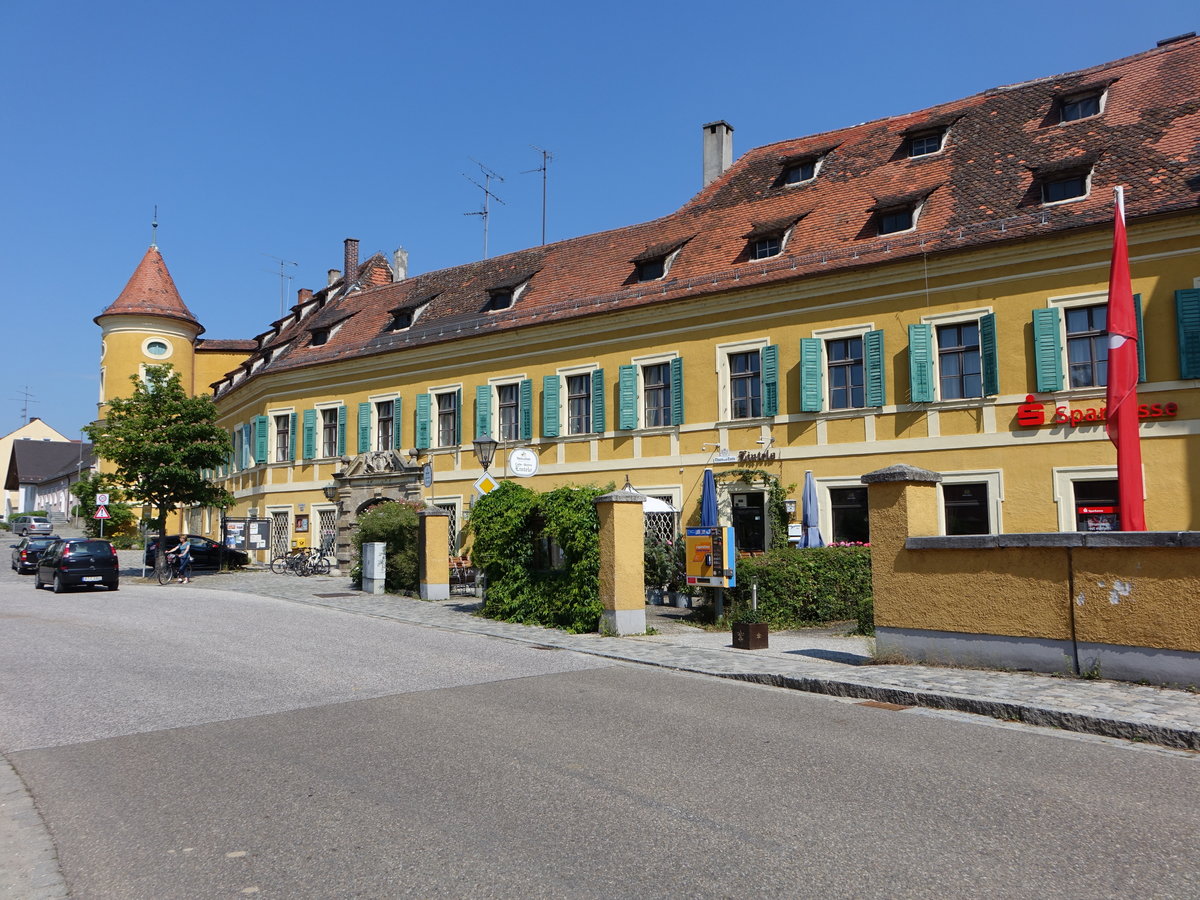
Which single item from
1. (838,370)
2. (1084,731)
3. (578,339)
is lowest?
(1084,731)

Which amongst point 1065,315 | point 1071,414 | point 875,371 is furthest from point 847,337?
point 1071,414

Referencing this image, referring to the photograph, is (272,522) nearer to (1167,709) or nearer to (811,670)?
(811,670)

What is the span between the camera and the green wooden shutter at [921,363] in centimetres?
2144

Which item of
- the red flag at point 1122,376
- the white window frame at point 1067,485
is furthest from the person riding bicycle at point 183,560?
the red flag at point 1122,376

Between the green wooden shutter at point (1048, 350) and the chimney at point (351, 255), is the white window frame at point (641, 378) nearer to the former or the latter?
the green wooden shutter at point (1048, 350)

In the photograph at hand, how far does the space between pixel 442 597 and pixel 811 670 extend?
12390mm

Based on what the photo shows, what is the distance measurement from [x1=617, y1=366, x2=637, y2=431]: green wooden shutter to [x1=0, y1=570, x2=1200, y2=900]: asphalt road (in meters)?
15.6

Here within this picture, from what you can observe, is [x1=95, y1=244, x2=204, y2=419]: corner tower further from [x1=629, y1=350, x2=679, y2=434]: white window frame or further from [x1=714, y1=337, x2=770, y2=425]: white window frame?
[x1=714, y1=337, x2=770, y2=425]: white window frame

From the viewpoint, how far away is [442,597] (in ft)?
72.5

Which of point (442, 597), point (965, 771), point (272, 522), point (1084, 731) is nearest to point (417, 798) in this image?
point (965, 771)

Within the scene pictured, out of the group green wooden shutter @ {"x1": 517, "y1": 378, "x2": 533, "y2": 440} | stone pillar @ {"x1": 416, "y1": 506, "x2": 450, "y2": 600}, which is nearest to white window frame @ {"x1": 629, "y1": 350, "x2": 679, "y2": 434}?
green wooden shutter @ {"x1": 517, "y1": 378, "x2": 533, "y2": 440}

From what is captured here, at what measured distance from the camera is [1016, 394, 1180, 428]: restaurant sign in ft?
61.2

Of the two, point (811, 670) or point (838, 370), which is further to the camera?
point (838, 370)

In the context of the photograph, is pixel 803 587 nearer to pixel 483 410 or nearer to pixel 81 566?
pixel 483 410
